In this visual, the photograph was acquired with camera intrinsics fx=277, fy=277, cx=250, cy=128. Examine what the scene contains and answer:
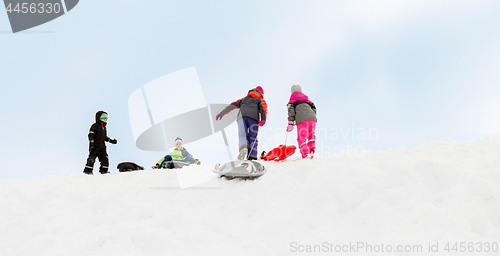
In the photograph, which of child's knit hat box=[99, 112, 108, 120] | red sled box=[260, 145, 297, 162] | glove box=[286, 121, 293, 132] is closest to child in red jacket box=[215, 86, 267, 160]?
red sled box=[260, 145, 297, 162]

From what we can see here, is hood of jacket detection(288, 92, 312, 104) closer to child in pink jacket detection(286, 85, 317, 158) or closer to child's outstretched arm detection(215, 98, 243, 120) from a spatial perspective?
child in pink jacket detection(286, 85, 317, 158)

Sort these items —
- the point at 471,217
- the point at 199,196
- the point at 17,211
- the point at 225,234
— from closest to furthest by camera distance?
1. the point at 471,217
2. the point at 225,234
3. the point at 17,211
4. the point at 199,196

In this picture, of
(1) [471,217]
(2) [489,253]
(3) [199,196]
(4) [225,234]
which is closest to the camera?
(2) [489,253]

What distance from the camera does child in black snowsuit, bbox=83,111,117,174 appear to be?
8.56 m

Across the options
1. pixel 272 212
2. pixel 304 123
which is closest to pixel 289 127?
pixel 304 123

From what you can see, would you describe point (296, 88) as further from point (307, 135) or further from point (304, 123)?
point (307, 135)

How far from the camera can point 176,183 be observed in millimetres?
5426

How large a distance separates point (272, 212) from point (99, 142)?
7040mm

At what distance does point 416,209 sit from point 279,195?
1.88 m

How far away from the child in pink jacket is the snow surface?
2.16 meters

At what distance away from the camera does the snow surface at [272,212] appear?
3.29 meters

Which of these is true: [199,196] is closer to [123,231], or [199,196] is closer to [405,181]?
[123,231]

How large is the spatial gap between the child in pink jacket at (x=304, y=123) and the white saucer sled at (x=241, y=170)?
2.41 meters

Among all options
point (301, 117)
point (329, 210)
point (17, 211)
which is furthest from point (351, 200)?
point (17, 211)
